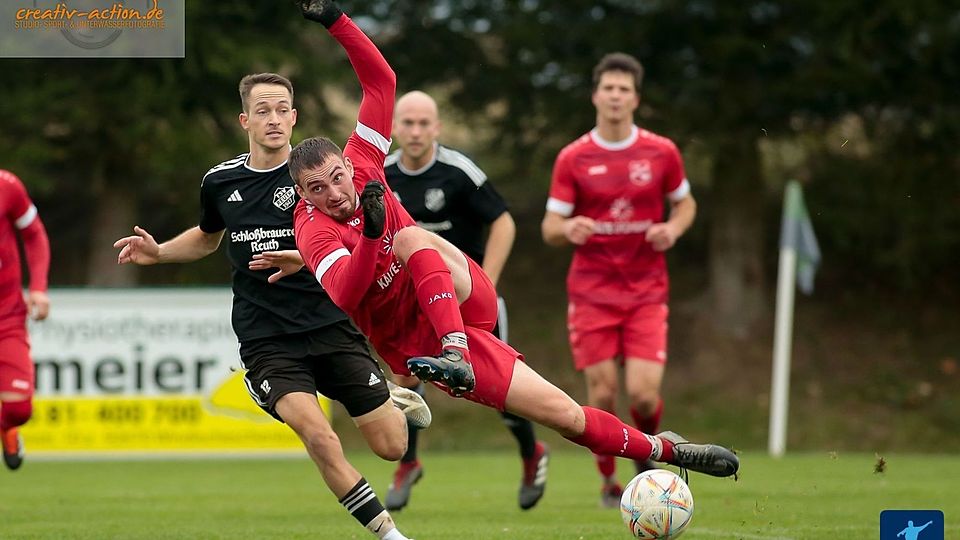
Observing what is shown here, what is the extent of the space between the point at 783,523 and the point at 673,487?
202 centimetres

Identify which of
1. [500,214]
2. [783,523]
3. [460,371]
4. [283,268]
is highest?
[500,214]

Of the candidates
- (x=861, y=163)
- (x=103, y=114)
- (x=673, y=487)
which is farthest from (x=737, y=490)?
(x=103, y=114)

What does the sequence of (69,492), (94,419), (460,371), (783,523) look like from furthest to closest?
(94,419), (69,492), (783,523), (460,371)

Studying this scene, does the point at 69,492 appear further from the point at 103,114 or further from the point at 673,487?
the point at 103,114

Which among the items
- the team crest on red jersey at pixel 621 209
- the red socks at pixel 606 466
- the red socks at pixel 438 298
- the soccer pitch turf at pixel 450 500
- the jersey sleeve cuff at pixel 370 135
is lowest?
the soccer pitch turf at pixel 450 500

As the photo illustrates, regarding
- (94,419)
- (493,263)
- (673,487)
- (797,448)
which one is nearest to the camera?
(673,487)

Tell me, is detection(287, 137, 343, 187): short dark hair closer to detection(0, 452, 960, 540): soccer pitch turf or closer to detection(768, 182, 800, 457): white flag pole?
detection(0, 452, 960, 540): soccer pitch turf

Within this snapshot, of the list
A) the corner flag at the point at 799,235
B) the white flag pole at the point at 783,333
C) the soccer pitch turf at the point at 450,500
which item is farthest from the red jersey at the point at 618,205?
the corner flag at the point at 799,235

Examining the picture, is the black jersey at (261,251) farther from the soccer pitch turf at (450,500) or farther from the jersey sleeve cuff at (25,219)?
the jersey sleeve cuff at (25,219)

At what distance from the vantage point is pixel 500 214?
900cm

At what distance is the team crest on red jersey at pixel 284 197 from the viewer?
22.4ft

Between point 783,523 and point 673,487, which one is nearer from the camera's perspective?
point 673,487

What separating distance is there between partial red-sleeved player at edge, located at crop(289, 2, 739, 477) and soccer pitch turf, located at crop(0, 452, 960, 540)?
3.44 ft

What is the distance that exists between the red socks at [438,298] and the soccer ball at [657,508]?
1137mm
